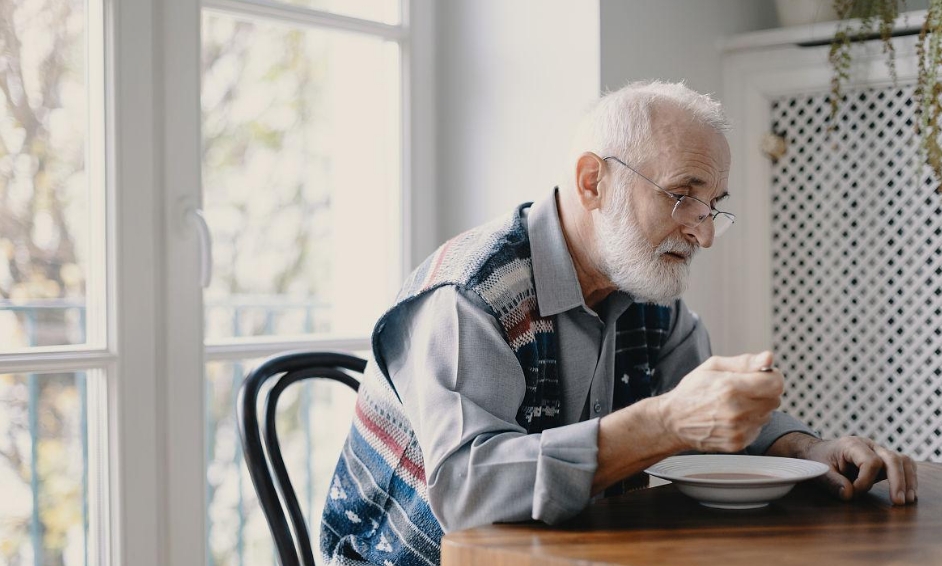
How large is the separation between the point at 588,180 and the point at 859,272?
4.51 ft

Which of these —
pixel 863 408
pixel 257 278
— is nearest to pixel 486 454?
pixel 863 408

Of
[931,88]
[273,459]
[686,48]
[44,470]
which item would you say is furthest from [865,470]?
[44,470]

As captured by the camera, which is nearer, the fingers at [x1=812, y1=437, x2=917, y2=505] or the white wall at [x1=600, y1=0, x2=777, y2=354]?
the fingers at [x1=812, y1=437, x2=917, y2=505]

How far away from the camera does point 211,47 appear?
14.5ft

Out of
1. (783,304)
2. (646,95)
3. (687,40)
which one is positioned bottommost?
(783,304)

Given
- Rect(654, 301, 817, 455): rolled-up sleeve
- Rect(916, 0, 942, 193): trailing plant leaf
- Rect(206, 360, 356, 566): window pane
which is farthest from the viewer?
Rect(206, 360, 356, 566): window pane

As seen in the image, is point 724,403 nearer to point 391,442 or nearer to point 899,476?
point 899,476

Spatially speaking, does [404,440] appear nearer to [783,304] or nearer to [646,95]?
[646,95]

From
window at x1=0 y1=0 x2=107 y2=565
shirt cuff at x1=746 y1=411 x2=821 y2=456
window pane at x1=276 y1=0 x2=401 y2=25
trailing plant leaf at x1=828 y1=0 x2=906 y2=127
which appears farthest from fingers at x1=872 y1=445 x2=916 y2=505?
window pane at x1=276 y1=0 x2=401 y2=25

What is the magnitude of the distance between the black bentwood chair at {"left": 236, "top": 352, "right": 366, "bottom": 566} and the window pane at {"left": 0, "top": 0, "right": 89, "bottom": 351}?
596mm

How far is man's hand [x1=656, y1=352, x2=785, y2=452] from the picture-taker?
118 centimetres

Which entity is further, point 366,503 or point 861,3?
point 861,3

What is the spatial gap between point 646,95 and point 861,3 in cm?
126

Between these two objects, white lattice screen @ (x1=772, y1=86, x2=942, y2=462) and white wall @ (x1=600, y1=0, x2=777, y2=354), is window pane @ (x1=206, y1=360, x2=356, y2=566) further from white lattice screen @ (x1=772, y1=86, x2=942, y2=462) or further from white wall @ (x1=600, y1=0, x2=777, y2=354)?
white lattice screen @ (x1=772, y1=86, x2=942, y2=462)
